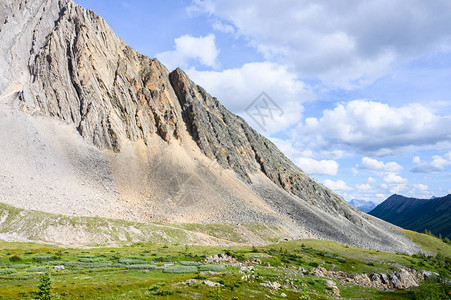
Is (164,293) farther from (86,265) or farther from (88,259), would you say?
(88,259)

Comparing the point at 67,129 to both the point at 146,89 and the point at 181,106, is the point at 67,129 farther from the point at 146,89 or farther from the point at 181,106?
the point at 181,106

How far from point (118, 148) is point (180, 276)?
290ft

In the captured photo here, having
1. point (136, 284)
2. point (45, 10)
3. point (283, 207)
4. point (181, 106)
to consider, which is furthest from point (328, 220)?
point (45, 10)

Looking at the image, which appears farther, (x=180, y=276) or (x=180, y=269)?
(x=180, y=269)

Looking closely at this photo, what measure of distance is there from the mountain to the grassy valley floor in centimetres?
2340

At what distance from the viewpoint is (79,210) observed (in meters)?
71.8

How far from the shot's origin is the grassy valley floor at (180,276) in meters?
27.5

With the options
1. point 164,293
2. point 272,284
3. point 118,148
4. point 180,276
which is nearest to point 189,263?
point 180,276

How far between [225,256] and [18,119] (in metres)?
92.1

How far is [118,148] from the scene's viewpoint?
371ft

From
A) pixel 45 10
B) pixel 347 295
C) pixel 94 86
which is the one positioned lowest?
pixel 347 295

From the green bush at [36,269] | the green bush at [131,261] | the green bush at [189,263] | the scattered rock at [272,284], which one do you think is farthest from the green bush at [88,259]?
the scattered rock at [272,284]

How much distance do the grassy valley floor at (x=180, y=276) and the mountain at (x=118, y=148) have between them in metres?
23.4

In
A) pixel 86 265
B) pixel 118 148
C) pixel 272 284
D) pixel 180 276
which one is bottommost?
pixel 272 284
